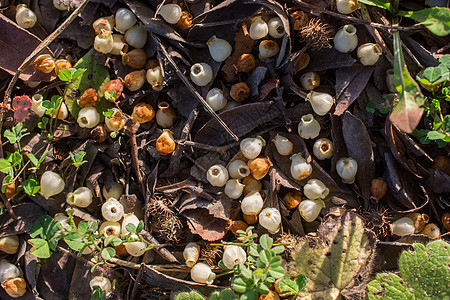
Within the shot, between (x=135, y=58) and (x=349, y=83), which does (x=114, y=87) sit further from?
(x=349, y=83)

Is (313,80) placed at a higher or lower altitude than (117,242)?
higher

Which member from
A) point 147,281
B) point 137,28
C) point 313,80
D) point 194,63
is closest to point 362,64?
point 313,80

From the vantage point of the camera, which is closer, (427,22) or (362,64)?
(427,22)

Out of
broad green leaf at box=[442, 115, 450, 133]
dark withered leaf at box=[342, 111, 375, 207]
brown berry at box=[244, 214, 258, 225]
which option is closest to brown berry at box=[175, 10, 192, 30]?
dark withered leaf at box=[342, 111, 375, 207]

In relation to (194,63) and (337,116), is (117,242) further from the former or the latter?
(337,116)

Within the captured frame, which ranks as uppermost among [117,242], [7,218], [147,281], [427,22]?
[427,22]

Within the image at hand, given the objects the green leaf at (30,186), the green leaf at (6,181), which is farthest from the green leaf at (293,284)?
the green leaf at (6,181)

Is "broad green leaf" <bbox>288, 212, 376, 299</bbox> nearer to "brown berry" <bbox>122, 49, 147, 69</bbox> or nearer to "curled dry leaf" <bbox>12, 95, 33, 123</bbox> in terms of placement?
"brown berry" <bbox>122, 49, 147, 69</bbox>

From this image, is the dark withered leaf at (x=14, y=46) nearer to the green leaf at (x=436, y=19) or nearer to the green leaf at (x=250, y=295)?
the green leaf at (x=250, y=295)
